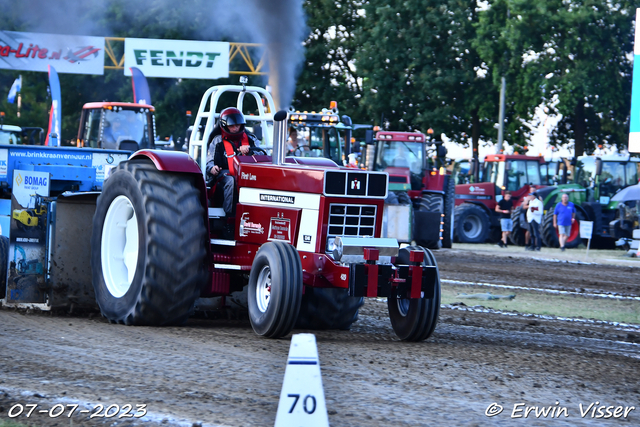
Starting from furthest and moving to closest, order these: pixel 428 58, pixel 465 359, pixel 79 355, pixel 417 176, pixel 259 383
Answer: pixel 428 58 < pixel 417 176 < pixel 465 359 < pixel 79 355 < pixel 259 383

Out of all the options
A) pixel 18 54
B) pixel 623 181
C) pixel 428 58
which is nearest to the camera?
pixel 623 181

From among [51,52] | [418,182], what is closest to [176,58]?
[51,52]

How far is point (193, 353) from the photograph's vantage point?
22.0ft

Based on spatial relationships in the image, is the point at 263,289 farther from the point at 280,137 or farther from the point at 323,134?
the point at 323,134

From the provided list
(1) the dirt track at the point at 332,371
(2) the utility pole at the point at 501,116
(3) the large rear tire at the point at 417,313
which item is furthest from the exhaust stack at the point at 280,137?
(2) the utility pole at the point at 501,116

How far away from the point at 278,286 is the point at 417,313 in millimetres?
1288

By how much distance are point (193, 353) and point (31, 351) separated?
1.16m

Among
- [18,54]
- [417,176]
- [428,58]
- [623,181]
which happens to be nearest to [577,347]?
[417,176]

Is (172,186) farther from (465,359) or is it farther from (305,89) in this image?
(305,89)

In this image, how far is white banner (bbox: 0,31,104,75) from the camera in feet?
102

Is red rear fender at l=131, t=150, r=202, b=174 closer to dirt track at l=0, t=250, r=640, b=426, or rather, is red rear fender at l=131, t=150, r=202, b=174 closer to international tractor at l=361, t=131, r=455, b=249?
dirt track at l=0, t=250, r=640, b=426

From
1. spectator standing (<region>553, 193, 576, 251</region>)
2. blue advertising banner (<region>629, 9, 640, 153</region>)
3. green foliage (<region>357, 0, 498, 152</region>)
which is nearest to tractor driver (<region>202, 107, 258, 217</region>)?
blue advertising banner (<region>629, 9, 640, 153</region>)

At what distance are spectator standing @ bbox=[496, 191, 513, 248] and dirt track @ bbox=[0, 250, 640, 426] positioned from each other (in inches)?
703

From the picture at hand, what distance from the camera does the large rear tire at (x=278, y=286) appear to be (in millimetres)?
7125
